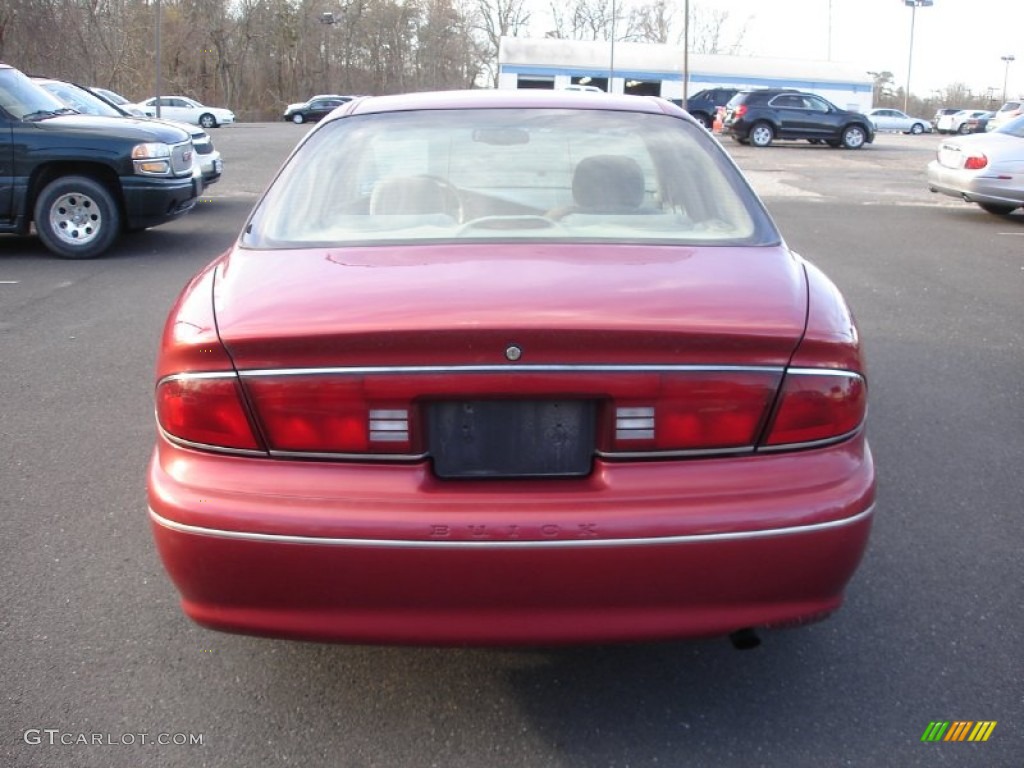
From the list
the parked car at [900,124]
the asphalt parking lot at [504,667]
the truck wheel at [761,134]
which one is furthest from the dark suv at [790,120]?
the parked car at [900,124]

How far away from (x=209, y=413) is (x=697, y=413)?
1.11 meters

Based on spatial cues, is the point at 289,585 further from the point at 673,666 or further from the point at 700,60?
the point at 700,60

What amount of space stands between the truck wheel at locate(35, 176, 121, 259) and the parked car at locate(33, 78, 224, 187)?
4.54ft

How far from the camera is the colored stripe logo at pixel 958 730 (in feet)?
8.35

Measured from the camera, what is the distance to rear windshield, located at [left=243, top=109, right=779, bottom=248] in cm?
297

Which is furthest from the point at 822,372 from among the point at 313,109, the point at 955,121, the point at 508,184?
the point at 955,121

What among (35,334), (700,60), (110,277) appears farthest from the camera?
(700,60)

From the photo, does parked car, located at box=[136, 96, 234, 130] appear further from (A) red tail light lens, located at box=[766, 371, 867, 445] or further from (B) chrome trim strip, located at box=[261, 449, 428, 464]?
(A) red tail light lens, located at box=[766, 371, 867, 445]

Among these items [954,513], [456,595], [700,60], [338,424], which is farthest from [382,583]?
[700,60]

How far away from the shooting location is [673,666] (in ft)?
9.41

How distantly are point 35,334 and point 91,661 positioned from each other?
4.41 metres

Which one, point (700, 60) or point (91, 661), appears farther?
point (700, 60)

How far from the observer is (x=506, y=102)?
3.58 m

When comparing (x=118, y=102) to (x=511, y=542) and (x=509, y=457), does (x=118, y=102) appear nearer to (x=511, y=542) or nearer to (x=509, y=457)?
(x=509, y=457)
